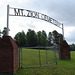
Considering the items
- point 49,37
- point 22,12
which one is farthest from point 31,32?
point 22,12

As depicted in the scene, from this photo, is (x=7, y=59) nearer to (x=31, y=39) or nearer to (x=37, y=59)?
(x=37, y=59)

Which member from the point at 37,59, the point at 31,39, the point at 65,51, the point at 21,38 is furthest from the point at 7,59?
the point at 21,38

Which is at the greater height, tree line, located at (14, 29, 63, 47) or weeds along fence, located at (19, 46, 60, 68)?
tree line, located at (14, 29, 63, 47)

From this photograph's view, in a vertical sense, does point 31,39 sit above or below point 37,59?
above

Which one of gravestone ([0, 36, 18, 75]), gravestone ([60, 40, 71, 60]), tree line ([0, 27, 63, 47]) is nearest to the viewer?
gravestone ([0, 36, 18, 75])

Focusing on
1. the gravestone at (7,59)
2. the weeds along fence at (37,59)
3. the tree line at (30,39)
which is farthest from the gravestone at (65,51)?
the tree line at (30,39)

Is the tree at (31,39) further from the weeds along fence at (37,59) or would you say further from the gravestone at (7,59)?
the gravestone at (7,59)

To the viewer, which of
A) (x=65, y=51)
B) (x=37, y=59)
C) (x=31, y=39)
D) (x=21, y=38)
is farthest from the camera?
(x=21, y=38)

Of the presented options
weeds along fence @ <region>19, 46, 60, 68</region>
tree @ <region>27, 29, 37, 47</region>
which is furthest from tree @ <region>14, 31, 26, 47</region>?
weeds along fence @ <region>19, 46, 60, 68</region>

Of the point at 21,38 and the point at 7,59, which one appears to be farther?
the point at 21,38

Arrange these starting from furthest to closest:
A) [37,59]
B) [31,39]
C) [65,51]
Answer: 1. [31,39]
2. [65,51]
3. [37,59]

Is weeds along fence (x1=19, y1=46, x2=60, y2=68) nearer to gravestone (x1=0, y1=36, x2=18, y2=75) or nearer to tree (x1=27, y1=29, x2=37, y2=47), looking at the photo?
gravestone (x1=0, y1=36, x2=18, y2=75)

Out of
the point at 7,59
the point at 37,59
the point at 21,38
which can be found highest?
the point at 21,38

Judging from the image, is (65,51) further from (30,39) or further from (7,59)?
(30,39)
